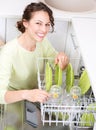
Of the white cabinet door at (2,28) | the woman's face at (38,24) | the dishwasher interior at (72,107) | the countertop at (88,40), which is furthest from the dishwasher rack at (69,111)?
the white cabinet door at (2,28)

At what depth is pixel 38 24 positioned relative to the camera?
1.50 meters

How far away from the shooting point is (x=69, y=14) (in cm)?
186

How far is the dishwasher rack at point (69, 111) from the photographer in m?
1.28

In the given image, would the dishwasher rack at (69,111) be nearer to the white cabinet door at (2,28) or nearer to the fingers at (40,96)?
the fingers at (40,96)

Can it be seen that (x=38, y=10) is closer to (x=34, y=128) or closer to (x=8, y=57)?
(x=8, y=57)

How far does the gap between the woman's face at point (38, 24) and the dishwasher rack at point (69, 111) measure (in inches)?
15.1

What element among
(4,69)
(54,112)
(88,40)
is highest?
(88,40)

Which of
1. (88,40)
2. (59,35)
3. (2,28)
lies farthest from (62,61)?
(2,28)

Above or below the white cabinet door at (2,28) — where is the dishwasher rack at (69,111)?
below

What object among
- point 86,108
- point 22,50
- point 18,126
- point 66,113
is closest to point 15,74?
point 22,50

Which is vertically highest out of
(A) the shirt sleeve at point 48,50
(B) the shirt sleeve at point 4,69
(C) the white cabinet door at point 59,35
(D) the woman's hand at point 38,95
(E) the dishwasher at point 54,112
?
(C) the white cabinet door at point 59,35

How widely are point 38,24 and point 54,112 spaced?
460mm

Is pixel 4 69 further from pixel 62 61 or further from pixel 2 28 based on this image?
pixel 2 28

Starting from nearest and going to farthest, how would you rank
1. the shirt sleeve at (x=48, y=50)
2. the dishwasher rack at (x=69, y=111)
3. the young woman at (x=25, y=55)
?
1. the dishwasher rack at (x=69, y=111)
2. the young woman at (x=25, y=55)
3. the shirt sleeve at (x=48, y=50)
